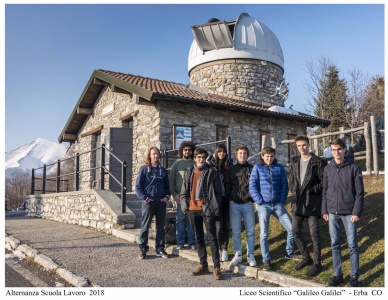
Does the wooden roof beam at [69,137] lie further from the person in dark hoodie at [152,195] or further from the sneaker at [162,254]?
the sneaker at [162,254]

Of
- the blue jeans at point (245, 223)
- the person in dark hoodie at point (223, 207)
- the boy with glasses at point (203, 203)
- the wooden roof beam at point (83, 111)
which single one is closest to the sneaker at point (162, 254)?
the person in dark hoodie at point (223, 207)

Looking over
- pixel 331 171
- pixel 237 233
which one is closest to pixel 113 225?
pixel 237 233

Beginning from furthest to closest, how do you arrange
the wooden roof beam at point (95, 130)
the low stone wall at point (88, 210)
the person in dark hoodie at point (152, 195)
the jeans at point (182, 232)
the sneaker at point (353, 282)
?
the wooden roof beam at point (95, 130) < the low stone wall at point (88, 210) < the jeans at point (182, 232) < the person in dark hoodie at point (152, 195) < the sneaker at point (353, 282)

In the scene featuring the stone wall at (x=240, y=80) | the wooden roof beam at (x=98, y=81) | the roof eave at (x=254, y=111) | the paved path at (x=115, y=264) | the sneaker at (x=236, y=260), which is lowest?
the paved path at (x=115, y=264)

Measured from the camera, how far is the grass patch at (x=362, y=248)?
423 cm

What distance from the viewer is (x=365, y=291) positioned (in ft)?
12.5

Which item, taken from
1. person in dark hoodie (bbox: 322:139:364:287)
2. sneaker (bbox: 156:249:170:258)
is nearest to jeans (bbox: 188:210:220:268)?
sneaker (bbox: 156:249:170:258)

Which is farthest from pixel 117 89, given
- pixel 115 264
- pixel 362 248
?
pixel 362 248

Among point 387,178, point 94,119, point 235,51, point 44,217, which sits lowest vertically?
point 44,217

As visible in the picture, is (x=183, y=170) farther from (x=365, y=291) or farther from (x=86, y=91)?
(x=86, y=91)

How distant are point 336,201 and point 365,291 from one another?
975mm

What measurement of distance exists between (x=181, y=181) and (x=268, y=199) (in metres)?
1.40

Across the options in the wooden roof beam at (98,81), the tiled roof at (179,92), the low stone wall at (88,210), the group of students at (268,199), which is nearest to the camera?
the group of students at (268,199)

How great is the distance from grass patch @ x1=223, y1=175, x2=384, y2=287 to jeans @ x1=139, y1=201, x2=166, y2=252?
1087 mm
